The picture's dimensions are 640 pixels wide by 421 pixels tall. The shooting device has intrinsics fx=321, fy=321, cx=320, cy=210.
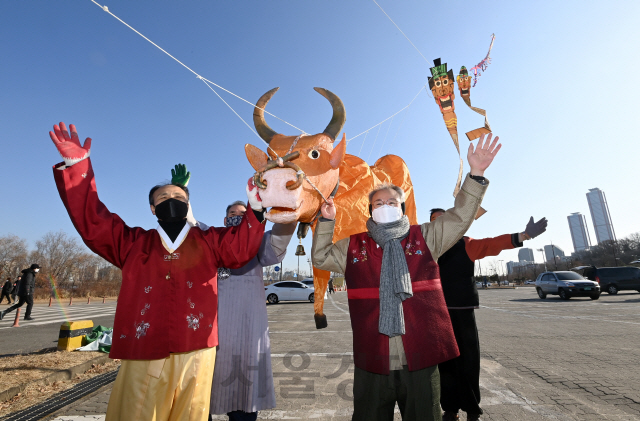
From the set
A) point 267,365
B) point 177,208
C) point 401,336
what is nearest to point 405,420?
point 401,336

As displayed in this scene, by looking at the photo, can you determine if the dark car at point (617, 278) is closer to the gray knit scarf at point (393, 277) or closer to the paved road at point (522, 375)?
the paved road at point (522, 375)

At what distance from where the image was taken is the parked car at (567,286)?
14.3 metres

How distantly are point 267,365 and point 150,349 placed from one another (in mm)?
956

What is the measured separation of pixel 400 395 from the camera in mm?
1869

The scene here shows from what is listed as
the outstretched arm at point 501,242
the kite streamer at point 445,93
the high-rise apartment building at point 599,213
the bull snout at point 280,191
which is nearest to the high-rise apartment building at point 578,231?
the high-rise apartment building at point 599,213

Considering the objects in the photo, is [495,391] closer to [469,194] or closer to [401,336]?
[401,336]

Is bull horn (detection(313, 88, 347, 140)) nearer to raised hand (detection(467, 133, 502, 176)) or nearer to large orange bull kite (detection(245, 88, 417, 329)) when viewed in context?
large orange bull kite (detection(245, 88, 417, 329))

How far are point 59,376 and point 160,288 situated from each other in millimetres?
3784

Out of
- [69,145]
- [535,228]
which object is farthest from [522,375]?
[69,145]

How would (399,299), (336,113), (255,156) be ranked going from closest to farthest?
1. (399,299)
2. (255,156)
3. (336,113)

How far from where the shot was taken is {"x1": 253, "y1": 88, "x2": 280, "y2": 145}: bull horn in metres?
2.69

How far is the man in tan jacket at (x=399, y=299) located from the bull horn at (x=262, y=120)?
94 cm

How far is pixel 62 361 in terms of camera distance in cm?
471

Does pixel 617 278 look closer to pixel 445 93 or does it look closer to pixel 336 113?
pixel 445 93
